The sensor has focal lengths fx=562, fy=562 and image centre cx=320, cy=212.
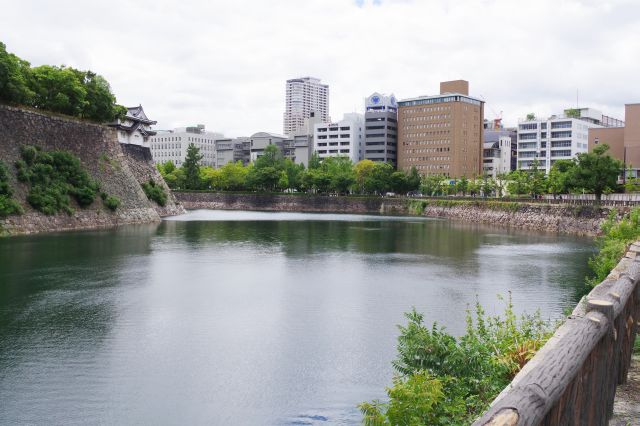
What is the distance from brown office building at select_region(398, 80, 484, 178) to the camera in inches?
5295

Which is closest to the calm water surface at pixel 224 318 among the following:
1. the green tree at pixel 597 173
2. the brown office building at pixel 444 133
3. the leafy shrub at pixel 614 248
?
the leafy shrub at pixel 614 248

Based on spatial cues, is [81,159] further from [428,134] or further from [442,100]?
[442,100]

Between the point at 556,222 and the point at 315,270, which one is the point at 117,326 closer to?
the point at 315,270

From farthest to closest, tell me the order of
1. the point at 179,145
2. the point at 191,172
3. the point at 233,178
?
1. the point at 179,145
2. the point at 233,178
3. the point at 191,172

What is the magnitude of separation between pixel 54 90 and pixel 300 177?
195 ft

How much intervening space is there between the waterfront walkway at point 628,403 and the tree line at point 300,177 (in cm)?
9855

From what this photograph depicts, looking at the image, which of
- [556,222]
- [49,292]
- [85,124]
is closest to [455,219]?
[556,222]

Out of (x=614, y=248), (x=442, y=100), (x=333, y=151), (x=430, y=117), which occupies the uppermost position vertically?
(x=442, y=100)

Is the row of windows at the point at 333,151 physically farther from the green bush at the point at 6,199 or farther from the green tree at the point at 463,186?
the green bush at the point at 6,199

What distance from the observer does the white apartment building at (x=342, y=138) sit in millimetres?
146125

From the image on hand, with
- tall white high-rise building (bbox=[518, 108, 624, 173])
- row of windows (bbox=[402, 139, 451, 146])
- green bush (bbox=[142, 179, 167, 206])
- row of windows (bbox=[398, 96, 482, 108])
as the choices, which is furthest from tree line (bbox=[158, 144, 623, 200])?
green bush (bbox=[142, 179, 167, 206])

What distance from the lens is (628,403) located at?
706 cm

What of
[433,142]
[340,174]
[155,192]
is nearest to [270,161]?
[340,174]

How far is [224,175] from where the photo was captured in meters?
121
